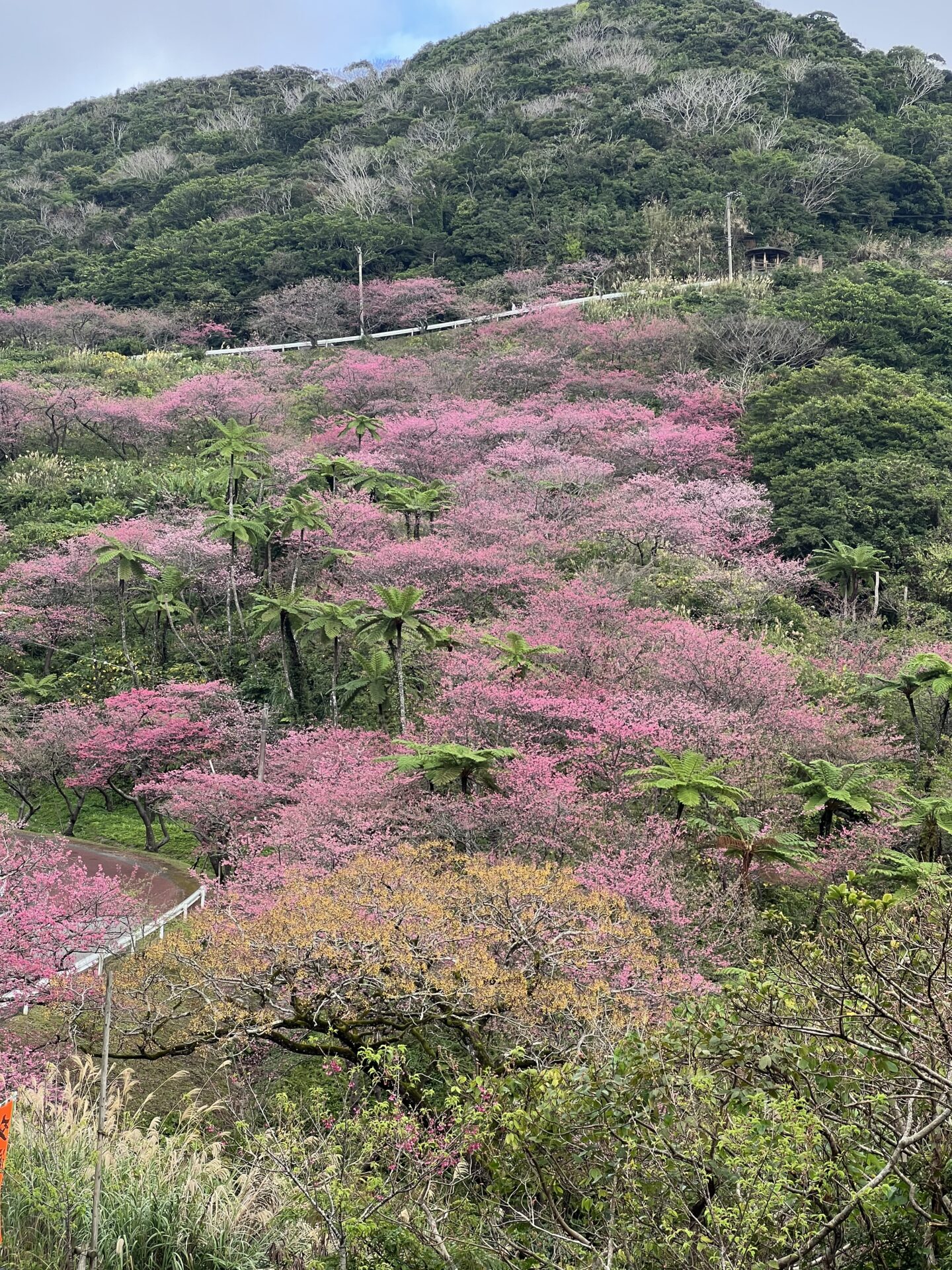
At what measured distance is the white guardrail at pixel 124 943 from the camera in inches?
444

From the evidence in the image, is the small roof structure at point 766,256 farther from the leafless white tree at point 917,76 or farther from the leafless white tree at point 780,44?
the leafless white tree at point 780,44

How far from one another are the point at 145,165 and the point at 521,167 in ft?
103

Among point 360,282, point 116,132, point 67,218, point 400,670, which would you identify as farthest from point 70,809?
point 116,132

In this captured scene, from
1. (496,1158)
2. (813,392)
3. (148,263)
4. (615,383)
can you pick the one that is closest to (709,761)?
(496,1158)

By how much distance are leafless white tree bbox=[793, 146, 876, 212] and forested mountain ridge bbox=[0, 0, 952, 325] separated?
0.12m

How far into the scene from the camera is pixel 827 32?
68.5m

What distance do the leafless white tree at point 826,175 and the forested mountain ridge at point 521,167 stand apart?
12 centimetres

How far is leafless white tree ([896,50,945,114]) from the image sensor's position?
61250 mm

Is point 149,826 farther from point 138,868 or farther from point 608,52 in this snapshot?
point 608,52

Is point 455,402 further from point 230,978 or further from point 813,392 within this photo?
point 230,978

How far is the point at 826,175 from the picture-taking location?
50500mm

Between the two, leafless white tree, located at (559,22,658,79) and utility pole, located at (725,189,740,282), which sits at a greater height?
leafless white tree, located at (559,22,658,79)

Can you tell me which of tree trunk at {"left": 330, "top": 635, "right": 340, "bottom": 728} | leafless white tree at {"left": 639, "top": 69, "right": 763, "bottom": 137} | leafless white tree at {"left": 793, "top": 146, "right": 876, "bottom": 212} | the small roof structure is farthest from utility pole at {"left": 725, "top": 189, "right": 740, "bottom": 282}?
tree trunk at {"left": 330, "top": 635, "right": 340, "bottom": 728}

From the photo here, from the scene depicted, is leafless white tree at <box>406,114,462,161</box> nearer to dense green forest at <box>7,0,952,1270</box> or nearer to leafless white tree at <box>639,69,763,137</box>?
dense green forest at <box>7,0,952,1270</box>
